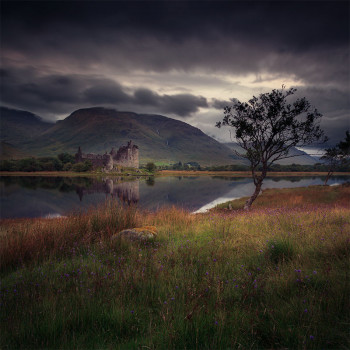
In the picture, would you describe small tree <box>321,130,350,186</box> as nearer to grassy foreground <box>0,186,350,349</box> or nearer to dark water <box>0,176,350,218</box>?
dark water <box>0,176,350,218</box>

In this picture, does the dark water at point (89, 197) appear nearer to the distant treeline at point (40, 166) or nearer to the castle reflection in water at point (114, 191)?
the castle reflection in water at point (114, 191)

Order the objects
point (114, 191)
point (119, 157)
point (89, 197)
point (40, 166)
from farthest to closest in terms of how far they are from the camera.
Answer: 1. point (119, 157)
2. point (40, 166)
3. point (114, 191)
4. point (89, 197)

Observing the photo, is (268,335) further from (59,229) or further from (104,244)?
(59,229)

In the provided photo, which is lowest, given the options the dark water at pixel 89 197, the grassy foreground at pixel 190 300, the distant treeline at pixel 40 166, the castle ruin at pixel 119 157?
the dark water at pixel 89 197

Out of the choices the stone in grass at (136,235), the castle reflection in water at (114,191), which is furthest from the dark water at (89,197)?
the stone in grass at (136,235)

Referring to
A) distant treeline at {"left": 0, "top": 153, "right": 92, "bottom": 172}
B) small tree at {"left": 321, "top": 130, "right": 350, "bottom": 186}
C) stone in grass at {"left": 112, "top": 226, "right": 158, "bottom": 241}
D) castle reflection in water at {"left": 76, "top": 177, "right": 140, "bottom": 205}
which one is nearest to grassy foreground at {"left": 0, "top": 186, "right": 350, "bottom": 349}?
stone in grass at {"left": 112, "top": 226, "right": 158, "bottom": 241}

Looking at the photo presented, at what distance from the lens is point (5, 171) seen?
384 feet

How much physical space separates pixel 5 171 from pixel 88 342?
14967cm

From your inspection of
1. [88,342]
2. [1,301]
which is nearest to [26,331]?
[88,342]

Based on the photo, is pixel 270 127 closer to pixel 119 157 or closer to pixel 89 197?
pixel 89 197

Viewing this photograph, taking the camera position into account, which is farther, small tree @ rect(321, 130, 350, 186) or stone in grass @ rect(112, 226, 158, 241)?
small tree @ rect(321, 130, 350, 186)

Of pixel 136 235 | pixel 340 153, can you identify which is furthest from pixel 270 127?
pixel 340 153

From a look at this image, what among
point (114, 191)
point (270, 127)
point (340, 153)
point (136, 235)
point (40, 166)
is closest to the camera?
point (136, 235)

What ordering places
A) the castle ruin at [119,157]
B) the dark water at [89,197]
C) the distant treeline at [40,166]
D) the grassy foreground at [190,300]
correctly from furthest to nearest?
1. the castle ruin at [119,157]
2. the distant treeline at [40,166]
3. the dark water at [89,197]
4. the grassy foreground at [190,300]
